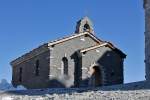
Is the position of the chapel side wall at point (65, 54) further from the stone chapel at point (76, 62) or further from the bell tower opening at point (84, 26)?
the bell tower opening at point (84, 26)

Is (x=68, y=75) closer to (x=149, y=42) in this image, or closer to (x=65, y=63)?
(x=65, y=63)

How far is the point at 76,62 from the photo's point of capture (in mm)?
48094

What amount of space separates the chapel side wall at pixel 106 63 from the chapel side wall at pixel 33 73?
392 centimetres

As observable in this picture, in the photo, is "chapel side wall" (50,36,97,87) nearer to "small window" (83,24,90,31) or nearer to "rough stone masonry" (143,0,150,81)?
"small window" (83,24,90,31)

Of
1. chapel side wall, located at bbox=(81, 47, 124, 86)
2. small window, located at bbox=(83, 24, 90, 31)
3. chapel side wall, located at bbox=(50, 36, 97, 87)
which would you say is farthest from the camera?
small window, located at bbox=(83, 24, 90, 31)

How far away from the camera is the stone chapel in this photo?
153 ft

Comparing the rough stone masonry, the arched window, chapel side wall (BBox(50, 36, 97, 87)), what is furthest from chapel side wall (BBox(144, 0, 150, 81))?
the arched window

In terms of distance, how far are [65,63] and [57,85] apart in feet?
8.93

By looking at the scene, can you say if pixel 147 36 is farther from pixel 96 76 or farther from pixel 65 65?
pixel 65 65

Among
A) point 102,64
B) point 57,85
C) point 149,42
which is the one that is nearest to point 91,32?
point 102,64

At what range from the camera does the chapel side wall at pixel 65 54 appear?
46656 millimetres

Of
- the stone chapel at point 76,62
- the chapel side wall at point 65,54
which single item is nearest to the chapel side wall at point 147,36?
the stone chapel at point 76,62

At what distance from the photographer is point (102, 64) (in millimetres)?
49125

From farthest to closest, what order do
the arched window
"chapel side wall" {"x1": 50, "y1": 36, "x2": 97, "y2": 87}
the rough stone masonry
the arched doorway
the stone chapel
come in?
the arched doorway, the arched window, the stone chapel, "chapel side wall" {"x1": 50, "y1": 36, "x2": 97, "y2": 87}, the rough stone masonry
